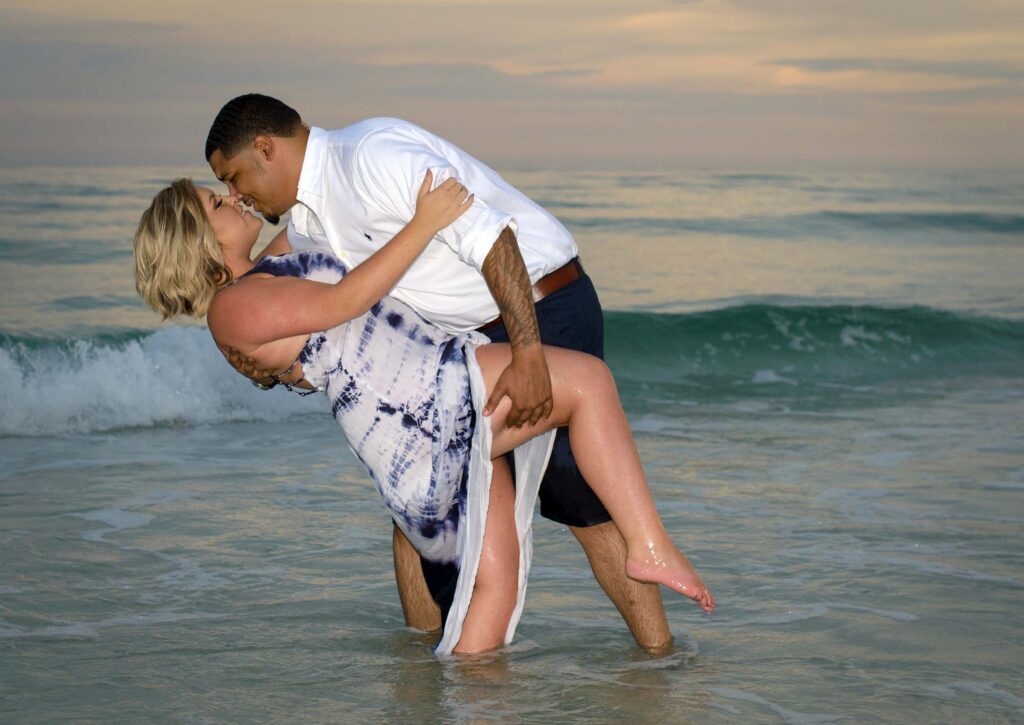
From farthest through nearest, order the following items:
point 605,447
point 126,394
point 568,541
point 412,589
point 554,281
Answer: point 126,394 → point 568,541 → point 412,589 → point 554,281 → point 605,447

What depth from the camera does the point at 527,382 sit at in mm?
3322

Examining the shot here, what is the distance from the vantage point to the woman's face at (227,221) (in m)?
3.55

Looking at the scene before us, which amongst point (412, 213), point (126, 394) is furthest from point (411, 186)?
point (126, 394)

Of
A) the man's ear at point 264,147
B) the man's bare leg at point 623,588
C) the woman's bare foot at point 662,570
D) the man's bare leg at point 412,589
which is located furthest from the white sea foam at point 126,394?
the woman's bare foot at point 662,570

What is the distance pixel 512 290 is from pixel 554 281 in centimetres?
45

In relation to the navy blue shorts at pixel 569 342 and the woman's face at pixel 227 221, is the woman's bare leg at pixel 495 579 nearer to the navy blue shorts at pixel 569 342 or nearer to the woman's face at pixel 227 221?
the navy blue shorts at pixel 569 342

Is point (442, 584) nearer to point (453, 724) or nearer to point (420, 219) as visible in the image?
point (453, 724)

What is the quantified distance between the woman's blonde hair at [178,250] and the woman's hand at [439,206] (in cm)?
67

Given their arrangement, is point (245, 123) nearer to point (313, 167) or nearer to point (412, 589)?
point (313, 167)

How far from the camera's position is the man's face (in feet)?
11.7

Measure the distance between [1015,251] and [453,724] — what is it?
22.9 metres

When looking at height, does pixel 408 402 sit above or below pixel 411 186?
below

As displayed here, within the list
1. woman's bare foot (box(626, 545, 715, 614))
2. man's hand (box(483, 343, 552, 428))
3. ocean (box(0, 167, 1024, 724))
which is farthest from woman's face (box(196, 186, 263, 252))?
woman's bare foot (box(626, 545, 715, 614))

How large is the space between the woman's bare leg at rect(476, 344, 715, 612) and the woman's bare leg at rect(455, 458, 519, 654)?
222 mm
